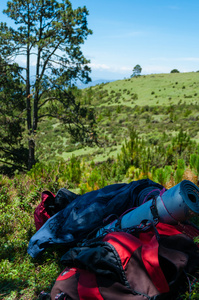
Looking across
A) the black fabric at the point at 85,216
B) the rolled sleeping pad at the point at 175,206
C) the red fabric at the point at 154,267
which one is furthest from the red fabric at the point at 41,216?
the red fabric at the point at 154,267

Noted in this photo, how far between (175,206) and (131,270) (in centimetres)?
61

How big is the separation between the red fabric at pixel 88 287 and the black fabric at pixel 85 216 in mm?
756

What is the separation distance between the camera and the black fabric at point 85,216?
2621mm

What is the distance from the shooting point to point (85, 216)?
2.64 meters

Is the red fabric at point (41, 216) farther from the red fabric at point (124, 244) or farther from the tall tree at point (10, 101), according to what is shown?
the tall tree at point (10, 101)

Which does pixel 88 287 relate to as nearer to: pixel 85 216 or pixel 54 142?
pixel 85 216

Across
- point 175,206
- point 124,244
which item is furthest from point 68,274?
point 175,206

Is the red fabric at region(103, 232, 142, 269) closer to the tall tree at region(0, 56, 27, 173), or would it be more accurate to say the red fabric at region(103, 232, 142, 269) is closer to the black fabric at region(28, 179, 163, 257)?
the black fabric at region(28, 179, 163, 257)

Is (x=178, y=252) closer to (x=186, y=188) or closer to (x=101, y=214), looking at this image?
(x=186, y=188)

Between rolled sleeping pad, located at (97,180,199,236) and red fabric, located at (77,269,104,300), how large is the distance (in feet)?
1.94

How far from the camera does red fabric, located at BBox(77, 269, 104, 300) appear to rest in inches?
67.2

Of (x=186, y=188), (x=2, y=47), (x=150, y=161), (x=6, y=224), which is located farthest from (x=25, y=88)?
(x=186, y=188)

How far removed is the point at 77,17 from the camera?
29.9 feet

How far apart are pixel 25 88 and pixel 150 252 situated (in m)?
9.41
